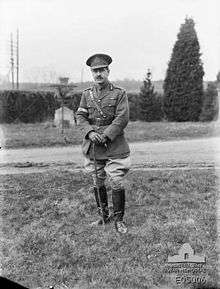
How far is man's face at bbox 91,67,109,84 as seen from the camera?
445 centimetres

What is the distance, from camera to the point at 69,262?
390 cm

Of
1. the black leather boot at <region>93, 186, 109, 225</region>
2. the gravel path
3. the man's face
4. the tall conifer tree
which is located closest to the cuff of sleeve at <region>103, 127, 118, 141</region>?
the man's face

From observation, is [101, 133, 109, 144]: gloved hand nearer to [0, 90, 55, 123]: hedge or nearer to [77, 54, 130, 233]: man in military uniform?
[77, 54, 130, 233]: man in military uniform

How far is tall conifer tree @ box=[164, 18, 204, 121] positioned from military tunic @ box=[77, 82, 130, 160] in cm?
994

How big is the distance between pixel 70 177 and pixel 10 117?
9803mm

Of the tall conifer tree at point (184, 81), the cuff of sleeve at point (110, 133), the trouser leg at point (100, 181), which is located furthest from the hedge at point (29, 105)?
the cuff of sleeve at point (110, 133)

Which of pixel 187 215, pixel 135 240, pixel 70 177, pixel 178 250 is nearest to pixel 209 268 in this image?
pixel 178 250

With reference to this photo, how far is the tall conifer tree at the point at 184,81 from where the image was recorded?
580 inches

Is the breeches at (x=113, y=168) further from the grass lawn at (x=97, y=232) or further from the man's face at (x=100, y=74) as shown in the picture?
the man's face at (x=100, y=74)

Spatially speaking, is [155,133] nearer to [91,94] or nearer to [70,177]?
[70,177]

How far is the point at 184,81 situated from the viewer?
15852 millimetres

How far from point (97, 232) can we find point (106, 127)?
0.99 metres

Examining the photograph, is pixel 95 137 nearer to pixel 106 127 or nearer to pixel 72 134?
pixel 106 127

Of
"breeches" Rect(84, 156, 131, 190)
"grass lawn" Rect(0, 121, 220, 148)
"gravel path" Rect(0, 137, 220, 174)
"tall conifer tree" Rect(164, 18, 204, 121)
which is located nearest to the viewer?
"breeches" Rect(84, 156, 131, 190)
